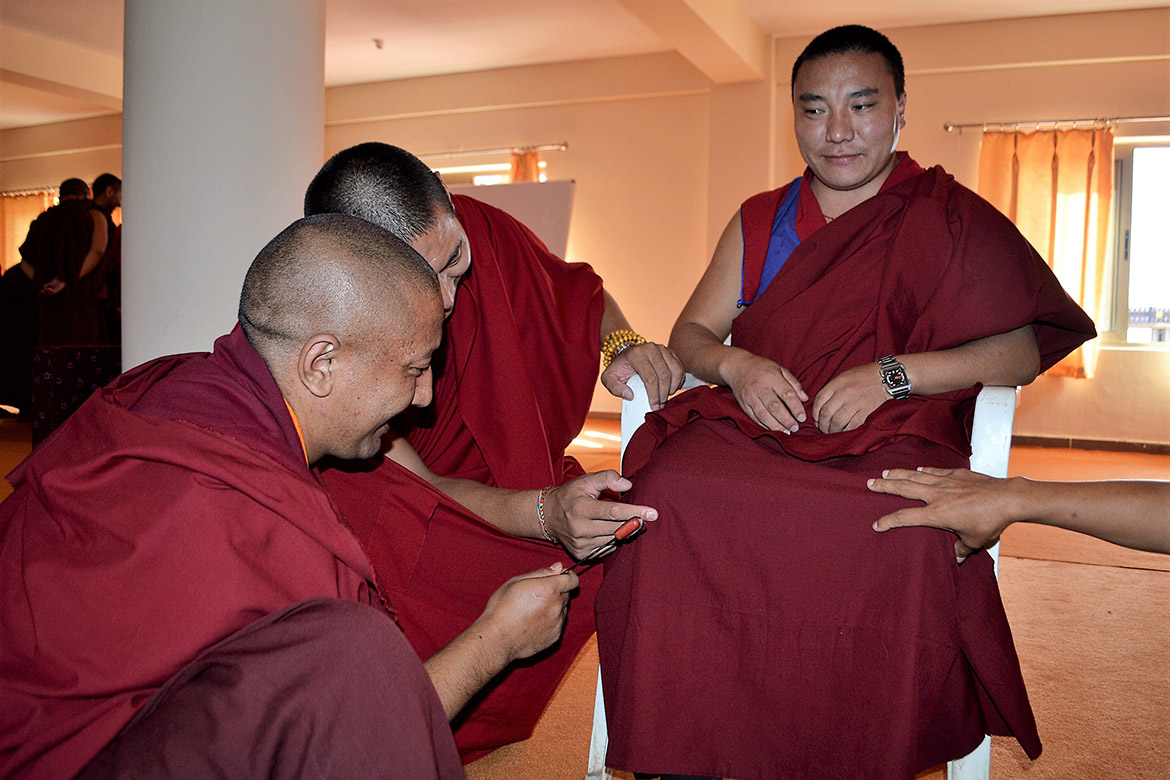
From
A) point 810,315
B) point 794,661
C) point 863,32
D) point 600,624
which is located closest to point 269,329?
point 600,624

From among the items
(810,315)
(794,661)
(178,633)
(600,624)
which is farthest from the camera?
(810,315)

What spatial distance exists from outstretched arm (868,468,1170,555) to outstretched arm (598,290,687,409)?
1.75ft

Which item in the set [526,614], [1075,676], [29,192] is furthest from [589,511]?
[29,192]

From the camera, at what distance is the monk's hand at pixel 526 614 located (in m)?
1.26

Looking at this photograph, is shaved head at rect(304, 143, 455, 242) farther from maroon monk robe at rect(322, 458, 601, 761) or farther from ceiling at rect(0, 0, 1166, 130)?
ceiling at rect(0, 0, 1166, 130)

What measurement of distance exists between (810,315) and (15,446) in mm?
6176

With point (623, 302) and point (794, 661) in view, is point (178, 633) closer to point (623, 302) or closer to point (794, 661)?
point (794, 661)

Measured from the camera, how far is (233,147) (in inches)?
113

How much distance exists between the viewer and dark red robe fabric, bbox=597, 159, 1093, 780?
50.9 inches

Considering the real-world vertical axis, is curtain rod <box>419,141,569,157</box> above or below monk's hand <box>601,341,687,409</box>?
above

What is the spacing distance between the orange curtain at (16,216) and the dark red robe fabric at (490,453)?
10.9 metres

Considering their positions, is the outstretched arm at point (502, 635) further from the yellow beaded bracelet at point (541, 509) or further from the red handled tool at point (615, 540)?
the yellow beaded bracelet at point (541, 509)

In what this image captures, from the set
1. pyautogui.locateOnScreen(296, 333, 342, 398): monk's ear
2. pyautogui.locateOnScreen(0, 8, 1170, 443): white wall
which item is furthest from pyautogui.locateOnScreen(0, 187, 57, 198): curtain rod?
pyautogui.locateOnScreen(296, 333, 342, 398): monk's ear

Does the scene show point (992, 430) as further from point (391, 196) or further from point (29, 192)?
point (29, 192)
